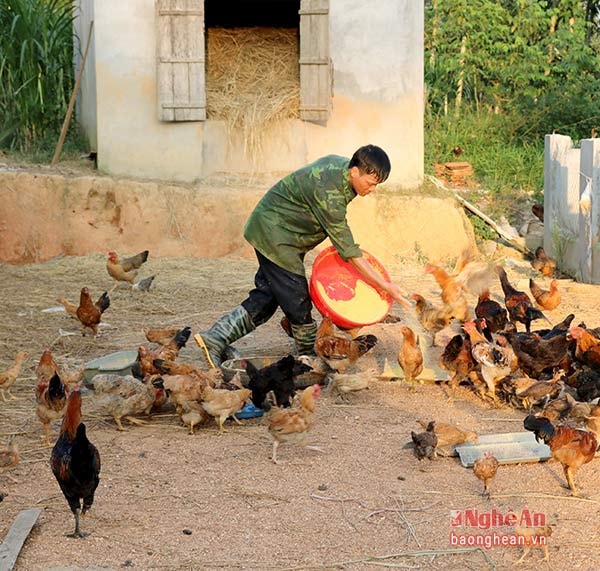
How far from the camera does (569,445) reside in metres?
6.03

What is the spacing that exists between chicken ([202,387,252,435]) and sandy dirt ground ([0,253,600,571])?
18 cm

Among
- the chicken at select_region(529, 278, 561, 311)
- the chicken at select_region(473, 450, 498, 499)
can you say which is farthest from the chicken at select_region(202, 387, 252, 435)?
the chicken at select_region(529, 278, 561, 311)

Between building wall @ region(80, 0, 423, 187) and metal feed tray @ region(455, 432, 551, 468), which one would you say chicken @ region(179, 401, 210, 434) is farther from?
building wall @ region(80, 0, 423, 187)

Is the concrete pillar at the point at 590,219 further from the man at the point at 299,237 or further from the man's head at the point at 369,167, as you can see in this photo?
the man's head at the point at 369,167

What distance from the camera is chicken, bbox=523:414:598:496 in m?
6.04

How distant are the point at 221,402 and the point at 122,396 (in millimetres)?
707

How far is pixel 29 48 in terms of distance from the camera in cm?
1462

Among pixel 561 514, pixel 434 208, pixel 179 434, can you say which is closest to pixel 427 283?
pixel 434 208

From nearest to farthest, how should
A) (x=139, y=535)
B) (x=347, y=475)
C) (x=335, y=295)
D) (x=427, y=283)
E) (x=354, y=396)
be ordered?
(x=139, y=535) < (x=347, y=475) < (x=354, y=396) < (x=335, y=295) < (x=427, y=283)

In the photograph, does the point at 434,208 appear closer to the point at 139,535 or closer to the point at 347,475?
the point at 347,475

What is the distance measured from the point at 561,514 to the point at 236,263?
802cm

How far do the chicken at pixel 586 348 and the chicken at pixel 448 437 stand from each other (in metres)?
1.45

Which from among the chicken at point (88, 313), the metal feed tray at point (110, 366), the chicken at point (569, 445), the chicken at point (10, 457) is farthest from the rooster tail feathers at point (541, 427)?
the chicken at point (88, 313)

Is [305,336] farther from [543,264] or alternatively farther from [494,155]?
[494,155]
